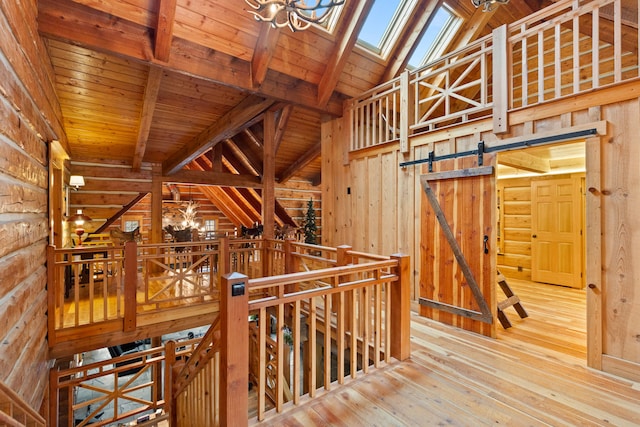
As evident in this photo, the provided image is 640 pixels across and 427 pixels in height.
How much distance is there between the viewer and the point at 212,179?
24.3 feet

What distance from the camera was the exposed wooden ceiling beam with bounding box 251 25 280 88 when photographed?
3848 millimetres

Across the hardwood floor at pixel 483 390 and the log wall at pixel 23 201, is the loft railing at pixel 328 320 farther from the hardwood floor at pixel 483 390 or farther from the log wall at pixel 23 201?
the log wall at pixel 23 201

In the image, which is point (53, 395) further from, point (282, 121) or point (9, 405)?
point (282, 121)

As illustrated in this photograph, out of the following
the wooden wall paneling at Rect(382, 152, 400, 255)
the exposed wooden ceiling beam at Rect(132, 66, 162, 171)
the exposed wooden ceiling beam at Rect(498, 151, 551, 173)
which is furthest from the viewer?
the wooden wall paneling at Rect(382, 152, 400, 255)

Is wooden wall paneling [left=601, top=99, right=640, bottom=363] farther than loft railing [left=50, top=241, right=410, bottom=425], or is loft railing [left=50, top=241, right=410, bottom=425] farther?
wooden wall paneling [left=601, top=99, right=640, bottom=363]

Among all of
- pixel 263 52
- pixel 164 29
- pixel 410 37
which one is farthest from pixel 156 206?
pixel 410 37

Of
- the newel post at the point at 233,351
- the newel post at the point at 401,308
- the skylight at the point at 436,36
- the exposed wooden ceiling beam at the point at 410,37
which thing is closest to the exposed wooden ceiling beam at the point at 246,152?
the exposed wooden ceiling beam at the point at 410,37

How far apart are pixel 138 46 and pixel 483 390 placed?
494cm

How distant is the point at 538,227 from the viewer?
19.3ft

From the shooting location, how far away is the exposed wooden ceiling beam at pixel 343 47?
4.11m

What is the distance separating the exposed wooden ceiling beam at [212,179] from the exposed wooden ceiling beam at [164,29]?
3.90 meters

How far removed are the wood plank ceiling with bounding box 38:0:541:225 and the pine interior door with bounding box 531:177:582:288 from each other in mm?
3209

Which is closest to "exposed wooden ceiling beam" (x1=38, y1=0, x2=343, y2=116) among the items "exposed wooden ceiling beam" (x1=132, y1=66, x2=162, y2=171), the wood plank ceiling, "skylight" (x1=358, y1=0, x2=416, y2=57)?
the wood plank ceiling

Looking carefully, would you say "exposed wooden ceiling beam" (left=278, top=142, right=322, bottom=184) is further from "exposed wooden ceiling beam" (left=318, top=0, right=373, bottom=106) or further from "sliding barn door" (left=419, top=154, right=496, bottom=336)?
"sliding barn door" (left=419, top=154, right=496, bottom=336)
